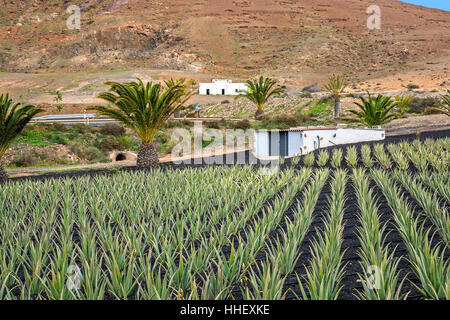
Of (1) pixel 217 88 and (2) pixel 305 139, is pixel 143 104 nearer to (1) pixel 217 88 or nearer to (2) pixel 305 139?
(2) pixel 305 139

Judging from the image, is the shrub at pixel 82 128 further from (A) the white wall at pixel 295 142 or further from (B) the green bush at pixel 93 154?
(A) the white wall at pixel 295 142

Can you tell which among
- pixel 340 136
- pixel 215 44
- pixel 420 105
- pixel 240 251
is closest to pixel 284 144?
pixel 340 136

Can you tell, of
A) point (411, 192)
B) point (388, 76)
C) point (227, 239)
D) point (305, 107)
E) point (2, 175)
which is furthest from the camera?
point (388, 76)

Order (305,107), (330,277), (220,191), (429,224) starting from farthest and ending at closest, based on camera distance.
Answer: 1. (305,107)
2. (220,191)
3. (429,224)
4. (330,277)

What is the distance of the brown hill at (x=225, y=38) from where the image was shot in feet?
249

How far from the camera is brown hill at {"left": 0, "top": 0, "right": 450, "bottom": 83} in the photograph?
7594cm

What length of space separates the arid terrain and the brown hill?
24 centimetres

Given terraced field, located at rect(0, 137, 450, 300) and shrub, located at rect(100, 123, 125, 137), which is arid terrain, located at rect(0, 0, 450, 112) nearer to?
shrub, located at rect(100, 123, 125, 137)

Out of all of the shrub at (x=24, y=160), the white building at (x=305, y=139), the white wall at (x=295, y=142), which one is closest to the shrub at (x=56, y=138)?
the shrub at (x=24, y=160)

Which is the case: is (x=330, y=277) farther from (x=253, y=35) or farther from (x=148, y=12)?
(x=148, y=12)

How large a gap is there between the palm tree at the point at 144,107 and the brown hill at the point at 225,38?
187 ft

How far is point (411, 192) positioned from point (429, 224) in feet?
5.42
